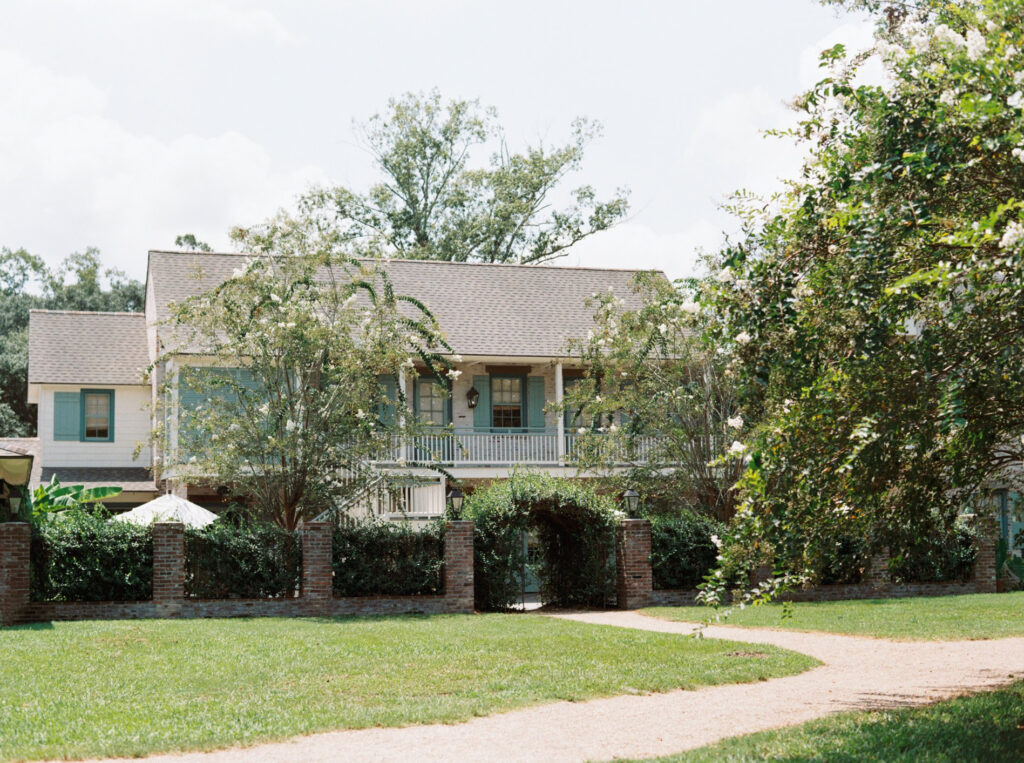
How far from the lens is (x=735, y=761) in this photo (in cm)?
743

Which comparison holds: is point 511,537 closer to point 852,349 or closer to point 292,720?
point 292,720

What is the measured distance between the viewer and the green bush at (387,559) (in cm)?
1936

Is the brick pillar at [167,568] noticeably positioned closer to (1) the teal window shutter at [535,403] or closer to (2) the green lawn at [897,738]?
(1) the teal window shutter at [535,403]

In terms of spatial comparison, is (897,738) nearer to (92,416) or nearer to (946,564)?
(946,564)

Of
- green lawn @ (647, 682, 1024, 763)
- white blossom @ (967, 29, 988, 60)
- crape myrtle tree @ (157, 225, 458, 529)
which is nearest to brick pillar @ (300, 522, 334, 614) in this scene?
crape myrtle tree @ (157, 225, 458, 529)

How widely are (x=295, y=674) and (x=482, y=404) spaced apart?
16.8 meters

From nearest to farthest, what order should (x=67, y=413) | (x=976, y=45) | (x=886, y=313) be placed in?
(x=976, y=45) → (x=886, y=313) → (x=67, y=413)

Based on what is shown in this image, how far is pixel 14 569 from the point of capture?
1742cm

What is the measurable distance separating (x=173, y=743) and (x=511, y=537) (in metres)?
12.4

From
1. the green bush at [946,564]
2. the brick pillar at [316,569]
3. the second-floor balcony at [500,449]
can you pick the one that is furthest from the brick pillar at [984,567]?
the brick pillar at [316,569]

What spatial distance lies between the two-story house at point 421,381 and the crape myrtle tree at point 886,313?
55.7 feet

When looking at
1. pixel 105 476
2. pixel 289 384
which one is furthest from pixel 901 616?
pixel 105 476

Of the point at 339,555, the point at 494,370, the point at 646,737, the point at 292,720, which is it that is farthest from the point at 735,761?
the point at 494,370

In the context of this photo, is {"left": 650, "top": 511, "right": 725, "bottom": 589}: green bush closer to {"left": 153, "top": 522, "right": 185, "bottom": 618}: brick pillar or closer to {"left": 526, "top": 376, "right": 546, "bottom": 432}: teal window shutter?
{"left": 526, "top": 376, "right": 546, "bottom": 432}: teal window shutter
